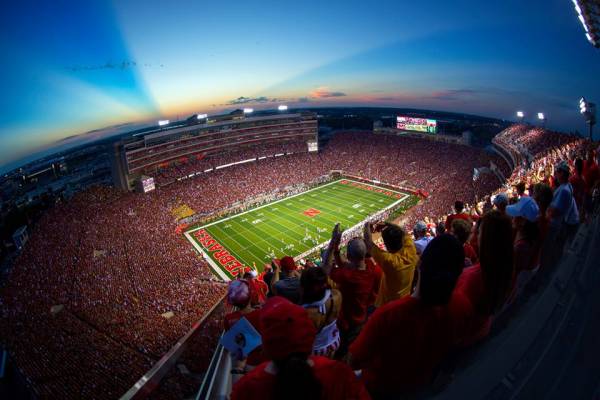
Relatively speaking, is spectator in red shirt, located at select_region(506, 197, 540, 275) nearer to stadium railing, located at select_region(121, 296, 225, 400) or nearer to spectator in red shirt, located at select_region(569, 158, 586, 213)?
spectator in red shirt, located at select_region(569, 158, 586, 213)

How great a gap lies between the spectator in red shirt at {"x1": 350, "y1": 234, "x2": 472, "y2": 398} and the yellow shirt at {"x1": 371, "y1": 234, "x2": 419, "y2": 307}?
1.33 meters

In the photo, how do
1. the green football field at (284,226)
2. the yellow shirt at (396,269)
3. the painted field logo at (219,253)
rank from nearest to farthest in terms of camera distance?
the yellow shirt at (396,269)
the painted field logo at (219,253)
the green football field at (284,226)

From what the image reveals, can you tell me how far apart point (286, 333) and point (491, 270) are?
1.50 metres

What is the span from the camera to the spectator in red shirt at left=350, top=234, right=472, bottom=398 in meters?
1.77

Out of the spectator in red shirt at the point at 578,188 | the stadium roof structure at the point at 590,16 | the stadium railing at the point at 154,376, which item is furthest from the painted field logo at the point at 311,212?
the spectator in red shirt at the point at 578,188

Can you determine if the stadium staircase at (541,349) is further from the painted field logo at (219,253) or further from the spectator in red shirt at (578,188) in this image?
the painted field logo at (219,253)

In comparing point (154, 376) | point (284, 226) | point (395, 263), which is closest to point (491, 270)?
point (395, 263)

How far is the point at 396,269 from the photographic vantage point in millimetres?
3346

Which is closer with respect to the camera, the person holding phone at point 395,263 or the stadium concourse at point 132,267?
the person holding phone at point 395,263

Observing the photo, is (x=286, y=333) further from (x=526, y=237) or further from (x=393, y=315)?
(x=526, y=237)

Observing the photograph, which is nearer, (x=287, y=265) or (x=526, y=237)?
(x=526, y=237)

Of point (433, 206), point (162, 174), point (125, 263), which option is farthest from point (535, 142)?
point (162, 174)

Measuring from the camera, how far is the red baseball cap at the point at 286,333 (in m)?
1.53

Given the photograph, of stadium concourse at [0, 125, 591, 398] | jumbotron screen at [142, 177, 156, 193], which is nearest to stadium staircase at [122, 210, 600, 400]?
stadium concourse at [0, 125, 591, 398]
